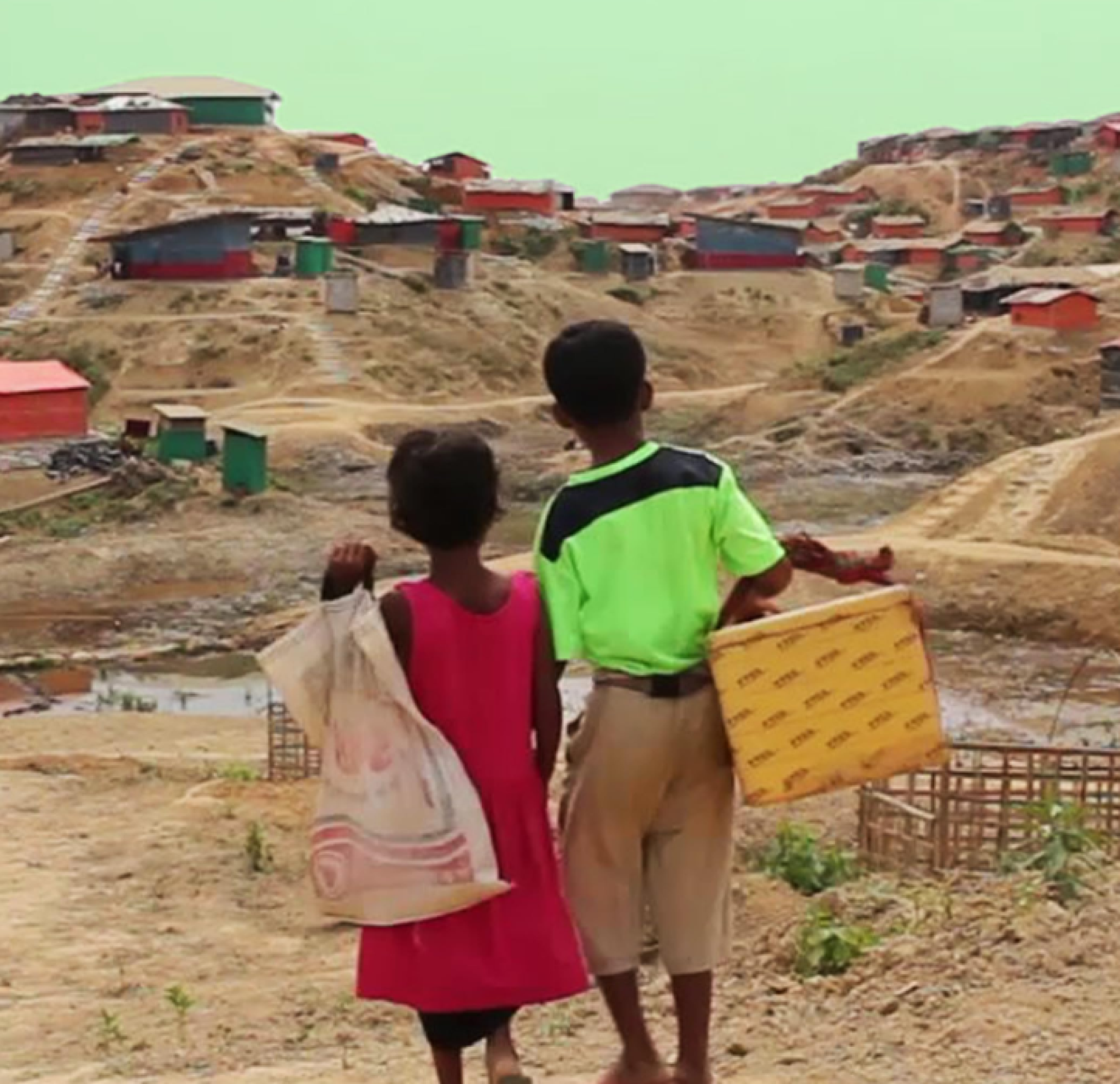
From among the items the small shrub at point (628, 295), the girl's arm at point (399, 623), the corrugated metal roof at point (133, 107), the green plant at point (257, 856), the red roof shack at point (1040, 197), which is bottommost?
the green plant at point (257, 856)

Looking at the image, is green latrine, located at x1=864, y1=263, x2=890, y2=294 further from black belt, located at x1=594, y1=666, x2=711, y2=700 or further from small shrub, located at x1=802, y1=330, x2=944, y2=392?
black belt, located at x1=594, y1=666, x2=711, y2=700

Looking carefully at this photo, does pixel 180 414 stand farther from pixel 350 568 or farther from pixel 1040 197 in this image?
pixel 1040 197

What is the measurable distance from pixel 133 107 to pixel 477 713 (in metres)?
55.3

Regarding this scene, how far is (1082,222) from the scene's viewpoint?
56594 millimetres

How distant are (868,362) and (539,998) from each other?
37692 mm

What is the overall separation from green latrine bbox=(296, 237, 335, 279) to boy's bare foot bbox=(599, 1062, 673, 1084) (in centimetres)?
4146

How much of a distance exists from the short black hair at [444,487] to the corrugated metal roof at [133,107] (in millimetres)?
54829

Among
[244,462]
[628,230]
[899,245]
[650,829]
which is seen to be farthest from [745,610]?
[899,245]

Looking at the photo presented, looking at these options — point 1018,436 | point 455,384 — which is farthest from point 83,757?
point 455,384

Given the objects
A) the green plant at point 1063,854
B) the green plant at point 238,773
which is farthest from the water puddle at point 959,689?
the green plant at point 1063,854

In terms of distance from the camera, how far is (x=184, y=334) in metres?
41.6

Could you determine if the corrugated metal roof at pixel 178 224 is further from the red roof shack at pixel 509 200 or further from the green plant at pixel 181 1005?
the green plant at pixel 181 1005

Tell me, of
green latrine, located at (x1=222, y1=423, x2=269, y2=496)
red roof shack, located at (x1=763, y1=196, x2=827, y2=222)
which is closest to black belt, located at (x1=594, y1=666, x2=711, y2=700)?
green latrine, located at (x1=222, y1=423, x2=269, y2=496)

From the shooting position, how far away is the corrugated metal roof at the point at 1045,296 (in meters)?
37.8
